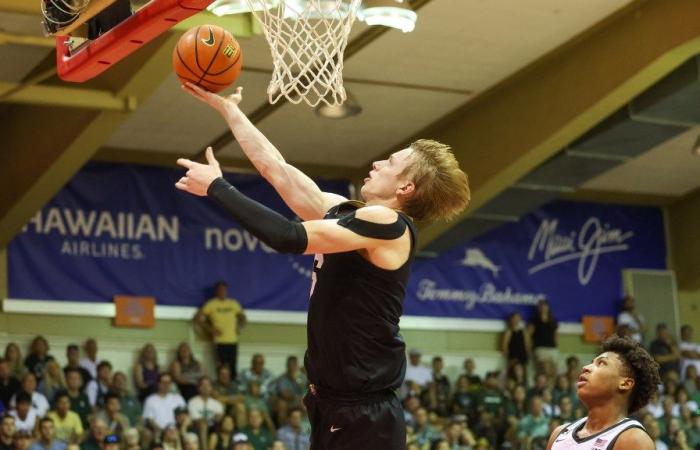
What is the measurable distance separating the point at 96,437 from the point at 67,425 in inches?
23.0

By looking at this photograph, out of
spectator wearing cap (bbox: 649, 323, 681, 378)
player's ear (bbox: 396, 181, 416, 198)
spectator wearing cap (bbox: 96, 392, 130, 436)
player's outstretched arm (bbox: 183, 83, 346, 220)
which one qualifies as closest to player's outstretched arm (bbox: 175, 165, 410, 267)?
player's ear (bbox: 396, 181, 416, 198)

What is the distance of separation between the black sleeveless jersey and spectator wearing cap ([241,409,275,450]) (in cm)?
1079

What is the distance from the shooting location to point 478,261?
20.2 metres

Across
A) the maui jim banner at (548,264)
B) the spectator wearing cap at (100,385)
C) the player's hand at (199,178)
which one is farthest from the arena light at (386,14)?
the maui jim banner at (548,264)

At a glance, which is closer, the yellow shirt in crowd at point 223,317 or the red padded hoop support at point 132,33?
the red padded hoop support at point 132,33

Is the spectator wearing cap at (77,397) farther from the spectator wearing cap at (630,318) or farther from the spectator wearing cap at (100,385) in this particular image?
the spectator wearing cap at (630,318)

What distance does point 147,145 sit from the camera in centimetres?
1741

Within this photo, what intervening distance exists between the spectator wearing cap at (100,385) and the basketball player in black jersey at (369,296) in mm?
11280

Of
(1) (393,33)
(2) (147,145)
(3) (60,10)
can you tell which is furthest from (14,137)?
(3) (60,10)

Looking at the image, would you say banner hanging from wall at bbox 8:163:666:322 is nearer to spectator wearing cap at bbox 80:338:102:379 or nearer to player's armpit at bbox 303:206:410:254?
spectator wearing cap at bbox 80:338:102:379

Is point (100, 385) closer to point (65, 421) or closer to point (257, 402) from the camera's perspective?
point (65, 421)

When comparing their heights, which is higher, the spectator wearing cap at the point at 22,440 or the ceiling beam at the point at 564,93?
the ceiling beam at the point at 564,93

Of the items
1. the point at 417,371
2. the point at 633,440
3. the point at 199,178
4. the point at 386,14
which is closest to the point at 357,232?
the point at 199,178

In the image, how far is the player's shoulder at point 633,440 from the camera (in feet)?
18.0
